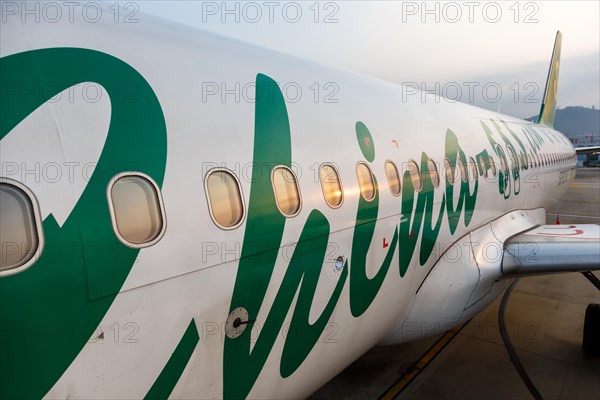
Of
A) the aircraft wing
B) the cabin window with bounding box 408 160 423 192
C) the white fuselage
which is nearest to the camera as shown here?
the white fuselage

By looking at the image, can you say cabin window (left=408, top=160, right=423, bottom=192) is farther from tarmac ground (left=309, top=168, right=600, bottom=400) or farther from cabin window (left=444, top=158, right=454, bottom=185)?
tarmac ground (left=309, top=168, right=600, bottom=400)

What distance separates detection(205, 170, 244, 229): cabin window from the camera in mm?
2794

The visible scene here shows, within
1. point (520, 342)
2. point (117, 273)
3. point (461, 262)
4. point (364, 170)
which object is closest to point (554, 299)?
point (520, 342)

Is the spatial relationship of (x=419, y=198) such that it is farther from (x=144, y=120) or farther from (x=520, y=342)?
(x=520, y=342)

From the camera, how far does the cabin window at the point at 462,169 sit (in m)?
6.53

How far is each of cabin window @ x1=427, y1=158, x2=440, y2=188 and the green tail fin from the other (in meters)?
16.3

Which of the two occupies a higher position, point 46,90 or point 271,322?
point 46,90

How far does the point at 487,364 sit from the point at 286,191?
5231 millimetres

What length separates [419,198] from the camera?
522 centimetres

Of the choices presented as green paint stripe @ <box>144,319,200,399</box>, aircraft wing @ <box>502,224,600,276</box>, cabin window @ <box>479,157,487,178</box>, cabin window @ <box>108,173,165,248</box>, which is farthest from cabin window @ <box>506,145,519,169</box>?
cabin window @ <box>108,173,165,248</box>

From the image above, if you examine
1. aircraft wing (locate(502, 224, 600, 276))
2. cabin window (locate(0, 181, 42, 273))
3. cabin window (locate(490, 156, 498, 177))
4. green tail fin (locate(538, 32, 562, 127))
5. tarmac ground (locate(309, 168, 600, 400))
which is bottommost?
tarmac ground (locate(309, 168, 600, 400))

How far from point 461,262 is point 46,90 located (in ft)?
17.6

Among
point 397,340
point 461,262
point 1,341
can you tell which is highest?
point 1,341

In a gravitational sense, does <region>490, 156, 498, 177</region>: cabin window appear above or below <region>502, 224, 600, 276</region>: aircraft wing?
above
